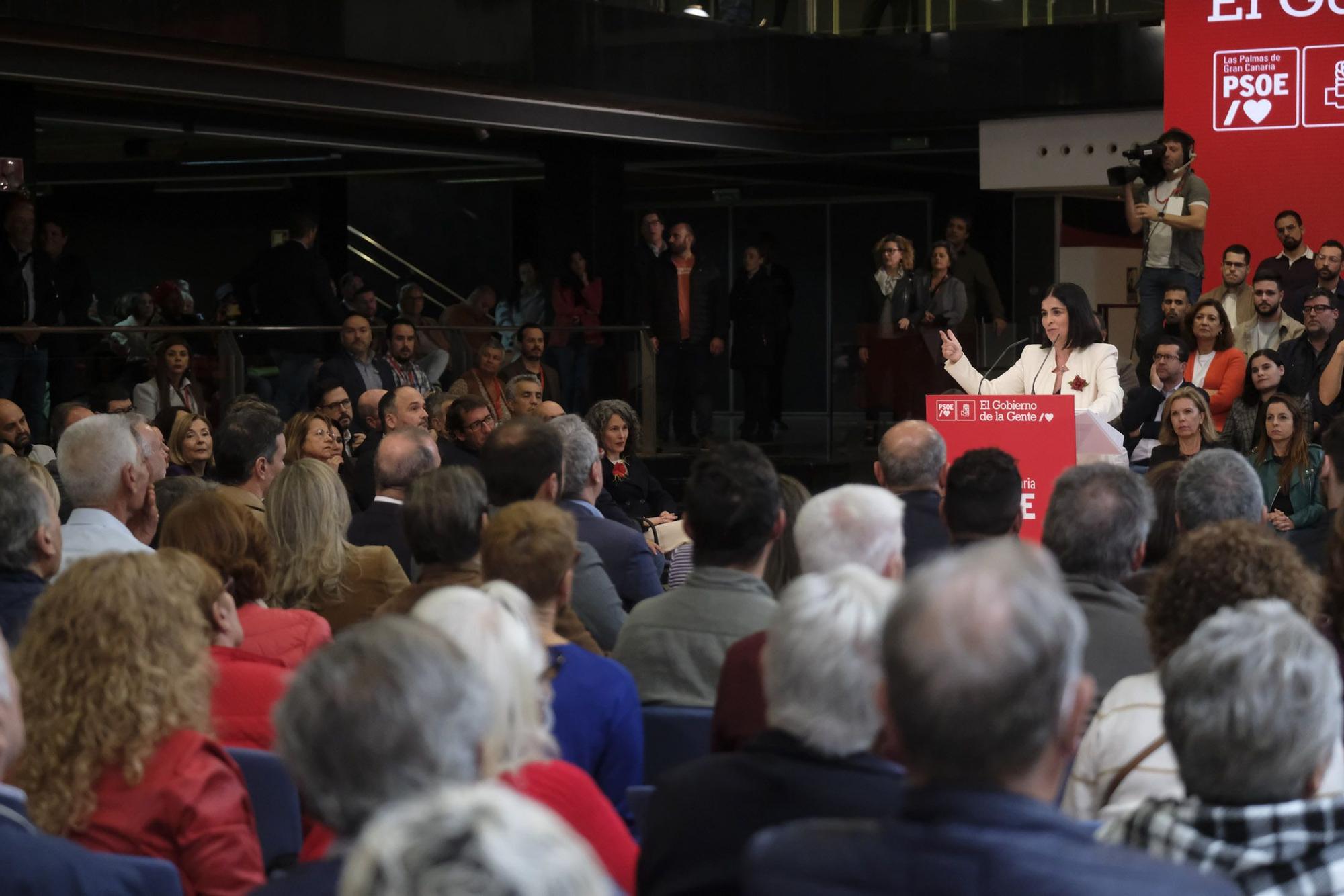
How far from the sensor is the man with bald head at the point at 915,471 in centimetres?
495

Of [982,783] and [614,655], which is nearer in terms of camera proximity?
[982,783]

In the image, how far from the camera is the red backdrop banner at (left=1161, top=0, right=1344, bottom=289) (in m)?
10.5

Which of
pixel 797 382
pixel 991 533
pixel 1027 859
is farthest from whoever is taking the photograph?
pixel 797 382

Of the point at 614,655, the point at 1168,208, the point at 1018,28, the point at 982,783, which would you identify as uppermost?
the point at 1018,28

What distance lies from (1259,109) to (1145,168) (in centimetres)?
104

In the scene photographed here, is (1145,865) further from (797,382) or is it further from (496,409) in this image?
(797,382)

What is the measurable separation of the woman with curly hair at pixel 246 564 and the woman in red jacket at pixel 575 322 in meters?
7.50

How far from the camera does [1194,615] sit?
9.14ft

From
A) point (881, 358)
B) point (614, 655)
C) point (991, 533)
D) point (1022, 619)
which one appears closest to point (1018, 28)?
point (881, 358)

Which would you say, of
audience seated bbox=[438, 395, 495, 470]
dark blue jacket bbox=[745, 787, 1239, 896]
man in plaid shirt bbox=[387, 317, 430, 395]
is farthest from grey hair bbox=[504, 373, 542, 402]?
dark blue jacket bbox=[745, 787, 1239, 896]

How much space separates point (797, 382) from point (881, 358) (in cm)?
679

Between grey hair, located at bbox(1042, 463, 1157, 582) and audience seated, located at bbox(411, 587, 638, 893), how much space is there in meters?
1.49

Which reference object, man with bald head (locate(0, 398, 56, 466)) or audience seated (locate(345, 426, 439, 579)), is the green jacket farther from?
man with bald head (locate(0, 398, 56, 466))

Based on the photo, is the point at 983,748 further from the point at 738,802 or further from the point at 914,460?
the point at 914,460
